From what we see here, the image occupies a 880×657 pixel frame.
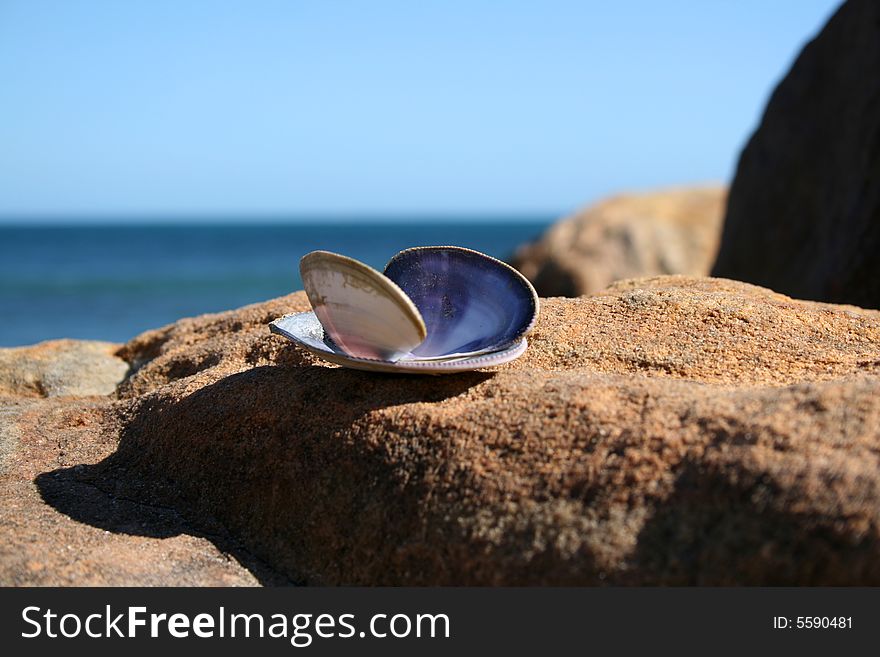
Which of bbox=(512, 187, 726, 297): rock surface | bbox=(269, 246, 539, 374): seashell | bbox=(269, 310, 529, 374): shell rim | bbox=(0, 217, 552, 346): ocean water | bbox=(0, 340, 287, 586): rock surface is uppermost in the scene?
bbox=(269, 246, 539, 374): seashell

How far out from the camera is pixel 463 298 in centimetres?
374

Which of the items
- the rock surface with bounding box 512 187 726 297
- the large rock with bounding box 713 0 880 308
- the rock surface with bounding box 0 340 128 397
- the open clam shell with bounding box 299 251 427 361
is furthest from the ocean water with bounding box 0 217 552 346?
the open clam shell with bounding box 299 251 427 361

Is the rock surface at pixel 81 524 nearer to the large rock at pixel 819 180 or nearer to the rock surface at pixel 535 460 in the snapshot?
the rock surface at pixel 535 460

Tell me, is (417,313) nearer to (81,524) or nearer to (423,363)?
(423,363)

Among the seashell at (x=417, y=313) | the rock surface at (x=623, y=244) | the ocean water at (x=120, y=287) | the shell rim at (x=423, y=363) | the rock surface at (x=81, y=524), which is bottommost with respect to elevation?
the ocean water at (x=120, y=287)

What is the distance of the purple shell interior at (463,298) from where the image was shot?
3.58 m

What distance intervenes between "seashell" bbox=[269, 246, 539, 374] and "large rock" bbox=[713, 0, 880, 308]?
5473 mm

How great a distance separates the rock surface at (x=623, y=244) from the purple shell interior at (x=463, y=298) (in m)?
12.6

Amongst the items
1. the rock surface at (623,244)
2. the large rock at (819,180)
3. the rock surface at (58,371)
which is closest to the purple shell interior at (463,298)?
the rock surface at (58,371)

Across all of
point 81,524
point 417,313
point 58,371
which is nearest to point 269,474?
point 81,524

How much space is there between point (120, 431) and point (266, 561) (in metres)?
1.15

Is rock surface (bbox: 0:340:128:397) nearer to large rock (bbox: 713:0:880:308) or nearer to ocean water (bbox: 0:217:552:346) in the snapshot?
large rock (bbox: 713:0:880:308)

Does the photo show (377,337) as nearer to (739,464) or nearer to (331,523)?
(331,523)

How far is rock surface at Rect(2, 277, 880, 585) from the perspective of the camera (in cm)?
254
